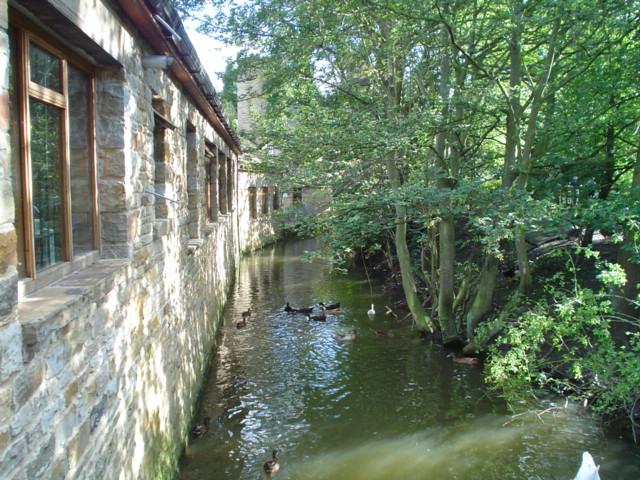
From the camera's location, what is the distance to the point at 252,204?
22797mm

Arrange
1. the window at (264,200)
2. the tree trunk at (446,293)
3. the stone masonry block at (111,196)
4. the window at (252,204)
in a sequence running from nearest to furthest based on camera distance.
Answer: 1. the stone masonry block at (111,196)
2. the tree trunk at (446,293)
3. the window at (252,204)
4. the window at (264,200)

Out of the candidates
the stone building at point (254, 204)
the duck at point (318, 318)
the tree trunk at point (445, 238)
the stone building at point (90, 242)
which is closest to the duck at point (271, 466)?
the stone building at point (90, 242)

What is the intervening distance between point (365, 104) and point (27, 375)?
8425 mm

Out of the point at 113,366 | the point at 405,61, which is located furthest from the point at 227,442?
the point at 405,61

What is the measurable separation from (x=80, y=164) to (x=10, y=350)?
6.13 ft

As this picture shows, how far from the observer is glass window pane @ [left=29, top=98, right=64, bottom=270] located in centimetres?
279

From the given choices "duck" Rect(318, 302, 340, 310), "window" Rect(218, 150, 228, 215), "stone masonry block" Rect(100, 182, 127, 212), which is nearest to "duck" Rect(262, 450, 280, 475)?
"stone masonry block" Rect(100, 182, 127, 212)

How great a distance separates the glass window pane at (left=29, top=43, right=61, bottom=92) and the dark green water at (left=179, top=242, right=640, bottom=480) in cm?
412

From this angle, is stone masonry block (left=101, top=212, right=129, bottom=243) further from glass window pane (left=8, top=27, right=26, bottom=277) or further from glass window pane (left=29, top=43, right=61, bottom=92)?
glass window pane (left=8, top=27, right=26, bottom=277)

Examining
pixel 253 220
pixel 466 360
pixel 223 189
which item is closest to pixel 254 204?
pixel 253 220

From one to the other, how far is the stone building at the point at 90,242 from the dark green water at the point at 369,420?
1111 millimetres

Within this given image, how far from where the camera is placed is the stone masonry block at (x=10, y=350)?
73.8 inches

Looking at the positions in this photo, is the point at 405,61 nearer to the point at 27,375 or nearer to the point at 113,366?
the point at 113,366

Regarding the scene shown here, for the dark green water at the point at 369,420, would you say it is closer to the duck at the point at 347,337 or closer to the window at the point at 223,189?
the duck at the point at 347,337
